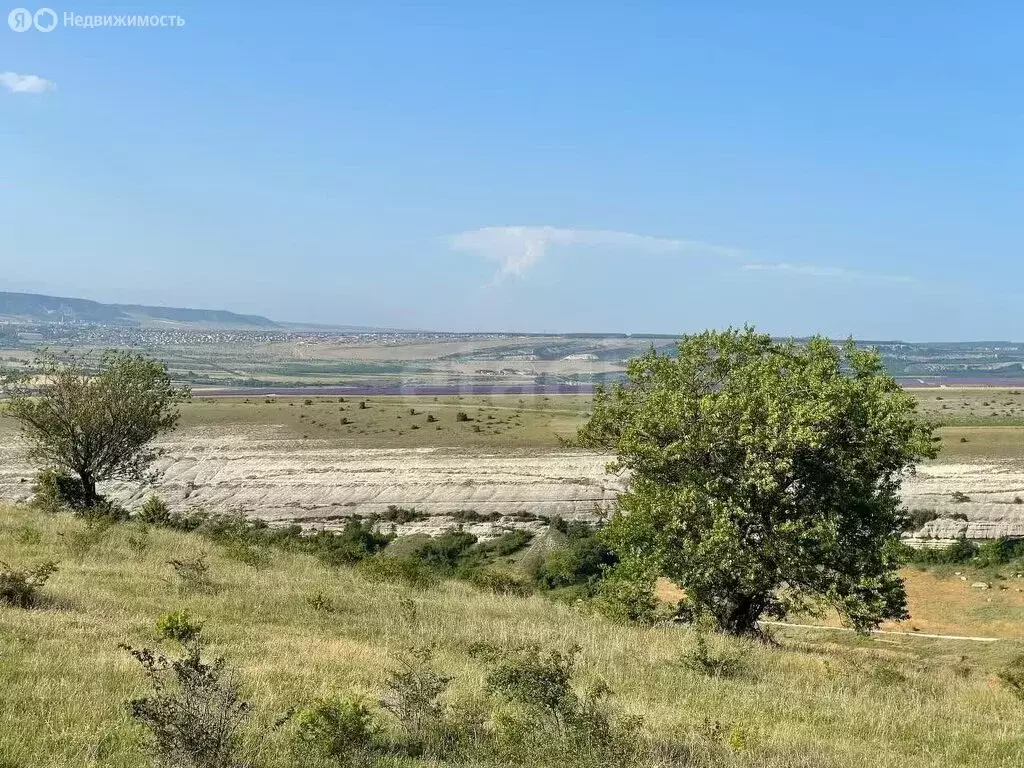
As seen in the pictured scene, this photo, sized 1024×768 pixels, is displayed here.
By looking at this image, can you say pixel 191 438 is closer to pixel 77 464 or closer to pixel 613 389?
pixel 77 464

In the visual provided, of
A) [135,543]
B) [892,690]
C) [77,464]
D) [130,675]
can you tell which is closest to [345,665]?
[130,675]

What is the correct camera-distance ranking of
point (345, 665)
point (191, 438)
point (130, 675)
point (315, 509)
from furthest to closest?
point (191, 438) < point (315, 509) < point (345, 665) < point (130, 675)

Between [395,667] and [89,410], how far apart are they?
24371 millimetres

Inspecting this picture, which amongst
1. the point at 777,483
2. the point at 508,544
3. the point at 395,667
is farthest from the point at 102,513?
the point at 777,483

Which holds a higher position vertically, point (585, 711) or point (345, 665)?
point (585, 711)

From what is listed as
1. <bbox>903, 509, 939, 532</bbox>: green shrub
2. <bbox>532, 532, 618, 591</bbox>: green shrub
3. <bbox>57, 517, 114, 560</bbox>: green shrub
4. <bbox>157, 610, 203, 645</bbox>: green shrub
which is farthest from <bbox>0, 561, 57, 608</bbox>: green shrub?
<bbox>903, 509, 939, 532</bbox>: green shrub

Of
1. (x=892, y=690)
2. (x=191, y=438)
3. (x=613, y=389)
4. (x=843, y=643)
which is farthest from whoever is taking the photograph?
(x=191, y=438)

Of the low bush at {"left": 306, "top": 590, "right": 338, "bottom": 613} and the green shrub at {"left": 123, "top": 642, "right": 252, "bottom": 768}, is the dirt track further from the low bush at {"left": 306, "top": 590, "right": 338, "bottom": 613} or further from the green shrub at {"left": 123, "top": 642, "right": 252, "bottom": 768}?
Answer: the green shrub at {"left": 123, "top": 642, "right": 252, "bottom": 768}

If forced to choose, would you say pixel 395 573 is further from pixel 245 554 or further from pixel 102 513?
pixel 102 513

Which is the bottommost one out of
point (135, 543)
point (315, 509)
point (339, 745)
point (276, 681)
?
point (315, 509)

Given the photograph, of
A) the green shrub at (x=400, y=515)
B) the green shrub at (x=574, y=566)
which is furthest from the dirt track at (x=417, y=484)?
Result: the green shrub at (x=574, y=566)

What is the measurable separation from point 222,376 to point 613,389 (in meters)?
185

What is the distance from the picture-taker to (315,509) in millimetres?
50312

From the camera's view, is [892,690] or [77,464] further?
[77,464]
